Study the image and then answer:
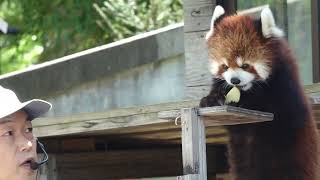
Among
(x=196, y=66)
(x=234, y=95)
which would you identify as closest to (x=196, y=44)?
(x=196, y=66)

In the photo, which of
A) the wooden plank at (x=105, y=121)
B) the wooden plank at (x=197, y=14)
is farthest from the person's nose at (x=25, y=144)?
the wooden plank at (x=197, y=14)


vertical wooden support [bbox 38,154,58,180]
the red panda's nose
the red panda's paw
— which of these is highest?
the red panda's nose

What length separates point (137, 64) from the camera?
29.6ft

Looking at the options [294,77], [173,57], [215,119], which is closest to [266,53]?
[294,77]

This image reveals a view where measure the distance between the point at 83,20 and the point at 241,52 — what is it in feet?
27.6

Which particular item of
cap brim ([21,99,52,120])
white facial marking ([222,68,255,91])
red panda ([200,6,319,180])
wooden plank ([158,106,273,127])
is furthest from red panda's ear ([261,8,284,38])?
cap brim ([21,99,52,120])

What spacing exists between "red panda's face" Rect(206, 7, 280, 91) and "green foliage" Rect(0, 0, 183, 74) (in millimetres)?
7777

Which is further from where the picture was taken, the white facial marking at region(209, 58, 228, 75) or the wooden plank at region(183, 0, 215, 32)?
the wooden plank at region(183, 0, 215, 32)

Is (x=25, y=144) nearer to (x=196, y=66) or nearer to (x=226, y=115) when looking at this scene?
(x=226, y=115)

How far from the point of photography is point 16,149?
3.36 m

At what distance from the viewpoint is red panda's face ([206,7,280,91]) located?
474cm

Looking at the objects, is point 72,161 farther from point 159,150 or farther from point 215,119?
point 215,119

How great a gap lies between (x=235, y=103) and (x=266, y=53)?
35cm

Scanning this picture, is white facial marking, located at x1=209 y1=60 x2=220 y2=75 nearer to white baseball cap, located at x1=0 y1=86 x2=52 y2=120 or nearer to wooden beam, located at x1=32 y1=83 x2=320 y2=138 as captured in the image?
wooden beam, located at x1=32 y1=83 x2=320 y2=138
